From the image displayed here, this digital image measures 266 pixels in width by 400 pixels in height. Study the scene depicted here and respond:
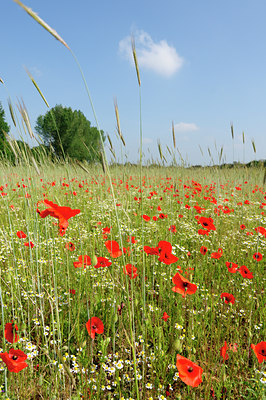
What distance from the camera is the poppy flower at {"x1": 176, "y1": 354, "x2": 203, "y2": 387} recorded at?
899 millimetres

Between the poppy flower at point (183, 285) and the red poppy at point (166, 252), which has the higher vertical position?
the red poppy at point (166, 252)

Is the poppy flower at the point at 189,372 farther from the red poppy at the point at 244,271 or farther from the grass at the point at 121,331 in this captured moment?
the red poppy at the point at 244,271

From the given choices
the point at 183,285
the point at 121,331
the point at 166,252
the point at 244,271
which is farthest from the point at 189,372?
the point at 244,271

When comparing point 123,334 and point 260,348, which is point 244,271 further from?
point 123,334

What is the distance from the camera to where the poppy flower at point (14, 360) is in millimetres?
871

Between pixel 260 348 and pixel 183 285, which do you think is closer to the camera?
pixel 260 348

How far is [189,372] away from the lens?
0.94m

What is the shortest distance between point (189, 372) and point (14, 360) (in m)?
0.70

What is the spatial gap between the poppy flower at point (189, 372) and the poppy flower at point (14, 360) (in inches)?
23.5

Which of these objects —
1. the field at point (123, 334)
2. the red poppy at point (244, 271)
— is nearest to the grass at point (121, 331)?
the field at point (123, 334)

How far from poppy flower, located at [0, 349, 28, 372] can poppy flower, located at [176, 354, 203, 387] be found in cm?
60

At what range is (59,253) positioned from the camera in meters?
2.50

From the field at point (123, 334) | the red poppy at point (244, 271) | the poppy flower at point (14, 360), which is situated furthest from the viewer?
the red poppy at point (244, 271)

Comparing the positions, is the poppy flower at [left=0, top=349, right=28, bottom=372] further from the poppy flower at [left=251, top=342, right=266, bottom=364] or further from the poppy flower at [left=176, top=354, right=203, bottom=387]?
the poppy flower at [left=251, top=342, right=266, bottom=364]
